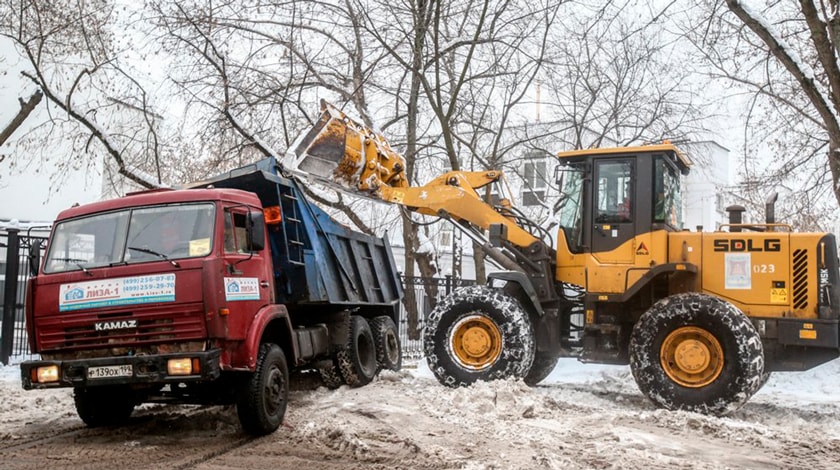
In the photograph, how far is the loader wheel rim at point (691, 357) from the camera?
912 cm

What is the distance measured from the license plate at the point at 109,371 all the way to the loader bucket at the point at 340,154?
3551mm

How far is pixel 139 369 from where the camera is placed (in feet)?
23.2

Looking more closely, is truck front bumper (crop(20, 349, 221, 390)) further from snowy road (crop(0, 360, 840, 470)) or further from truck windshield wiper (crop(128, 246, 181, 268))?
truck windshield wiper (crop(128, 246, 181, 268))

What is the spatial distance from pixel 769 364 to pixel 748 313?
630mm

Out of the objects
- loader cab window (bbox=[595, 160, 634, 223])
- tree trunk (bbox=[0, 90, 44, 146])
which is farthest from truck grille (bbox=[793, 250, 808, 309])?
tree trunk (bbox=[0, 90, 44, 146])

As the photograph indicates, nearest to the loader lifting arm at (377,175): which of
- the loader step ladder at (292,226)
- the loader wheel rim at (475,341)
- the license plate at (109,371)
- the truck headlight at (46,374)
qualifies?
the loader step ladder at (292,226)

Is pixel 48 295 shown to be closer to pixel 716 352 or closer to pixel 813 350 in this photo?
pixel 716 352

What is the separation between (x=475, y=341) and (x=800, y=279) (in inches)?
155

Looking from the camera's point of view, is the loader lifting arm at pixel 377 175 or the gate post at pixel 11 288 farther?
the gate post at pixel 11 288

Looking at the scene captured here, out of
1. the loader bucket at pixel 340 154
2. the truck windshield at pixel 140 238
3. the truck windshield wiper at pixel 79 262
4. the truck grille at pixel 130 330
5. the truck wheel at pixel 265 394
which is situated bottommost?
the truck wheel at pixel 265 394

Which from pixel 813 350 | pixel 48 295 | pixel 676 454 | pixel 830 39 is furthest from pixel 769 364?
pixel 48 295

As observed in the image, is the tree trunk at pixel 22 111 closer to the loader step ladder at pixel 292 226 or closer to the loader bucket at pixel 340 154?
the loader bucket at pixel 340 154

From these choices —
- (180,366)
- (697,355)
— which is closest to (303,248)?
(180,366)

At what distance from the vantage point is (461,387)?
9656 mm
